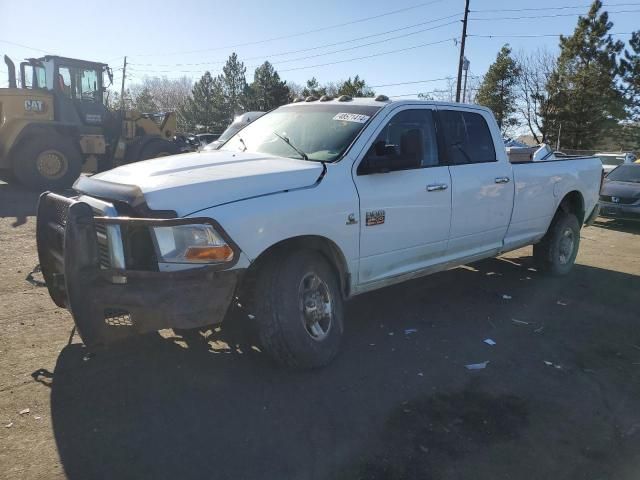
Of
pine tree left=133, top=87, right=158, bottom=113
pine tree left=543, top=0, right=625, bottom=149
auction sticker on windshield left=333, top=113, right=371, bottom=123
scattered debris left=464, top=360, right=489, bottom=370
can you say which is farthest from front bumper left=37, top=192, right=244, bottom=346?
pine tree left=133, top=87, right=158, bottom=113

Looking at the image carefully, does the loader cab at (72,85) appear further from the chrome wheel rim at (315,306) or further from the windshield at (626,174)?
the windshield at (626,174)

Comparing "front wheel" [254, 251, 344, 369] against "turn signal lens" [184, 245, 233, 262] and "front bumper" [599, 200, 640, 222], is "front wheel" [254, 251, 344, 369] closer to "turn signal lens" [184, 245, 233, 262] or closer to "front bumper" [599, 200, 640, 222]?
"turn signal lens" [184, 245, 233, 262]

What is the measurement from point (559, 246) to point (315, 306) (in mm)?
4275

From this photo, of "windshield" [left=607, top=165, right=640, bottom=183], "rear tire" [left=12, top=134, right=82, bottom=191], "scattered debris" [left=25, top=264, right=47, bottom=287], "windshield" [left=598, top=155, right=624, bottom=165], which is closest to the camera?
"scattered debris" [left=25, top=264, right=47, bottom=287]

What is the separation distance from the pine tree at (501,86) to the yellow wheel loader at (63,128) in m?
36.1

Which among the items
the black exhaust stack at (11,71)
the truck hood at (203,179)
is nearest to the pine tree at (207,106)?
the black exhaust stack at (11,71)

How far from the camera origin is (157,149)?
1551 centimetres

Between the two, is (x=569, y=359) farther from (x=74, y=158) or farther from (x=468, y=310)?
(x=74, y=158)

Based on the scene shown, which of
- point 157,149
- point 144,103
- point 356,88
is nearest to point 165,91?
point 144,103

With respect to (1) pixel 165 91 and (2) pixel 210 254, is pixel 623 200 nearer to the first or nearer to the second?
(2) pixel 210 254

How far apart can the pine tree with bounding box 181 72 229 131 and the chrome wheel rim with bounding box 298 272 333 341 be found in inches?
2166

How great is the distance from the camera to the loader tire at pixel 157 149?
15.2 meters

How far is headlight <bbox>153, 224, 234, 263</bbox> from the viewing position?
3.11 m

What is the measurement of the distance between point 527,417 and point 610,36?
46.1 metres
